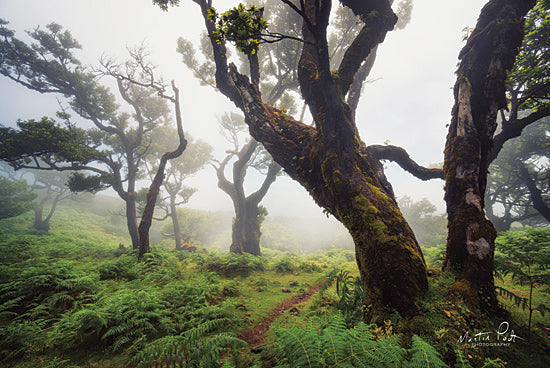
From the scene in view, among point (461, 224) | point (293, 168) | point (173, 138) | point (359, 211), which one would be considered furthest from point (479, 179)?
point (173, 138)

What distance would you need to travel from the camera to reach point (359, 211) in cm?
403

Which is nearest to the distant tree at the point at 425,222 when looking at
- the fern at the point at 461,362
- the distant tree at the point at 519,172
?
the distant tree at the point at 519,172

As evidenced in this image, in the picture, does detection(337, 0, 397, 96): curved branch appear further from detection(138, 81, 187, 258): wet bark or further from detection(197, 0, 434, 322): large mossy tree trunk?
detection(138, 81, 187, 258): wet bark

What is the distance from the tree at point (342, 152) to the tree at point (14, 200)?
78.2 feet

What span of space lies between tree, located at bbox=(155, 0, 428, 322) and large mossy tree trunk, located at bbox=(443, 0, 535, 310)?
988 millimetres

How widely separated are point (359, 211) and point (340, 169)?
1.16m

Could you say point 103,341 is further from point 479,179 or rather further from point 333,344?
point 479,179

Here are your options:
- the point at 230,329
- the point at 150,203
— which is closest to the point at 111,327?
the point at 230,329

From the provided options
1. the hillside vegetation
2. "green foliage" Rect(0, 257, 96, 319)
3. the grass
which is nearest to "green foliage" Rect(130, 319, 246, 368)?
the hillside vegetation

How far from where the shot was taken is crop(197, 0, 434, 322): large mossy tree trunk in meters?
3.32

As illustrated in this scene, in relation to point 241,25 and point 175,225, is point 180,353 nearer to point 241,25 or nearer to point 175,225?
point 241,25

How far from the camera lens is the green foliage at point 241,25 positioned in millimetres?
3549

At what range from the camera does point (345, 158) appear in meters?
4.81

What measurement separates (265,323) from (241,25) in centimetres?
649
